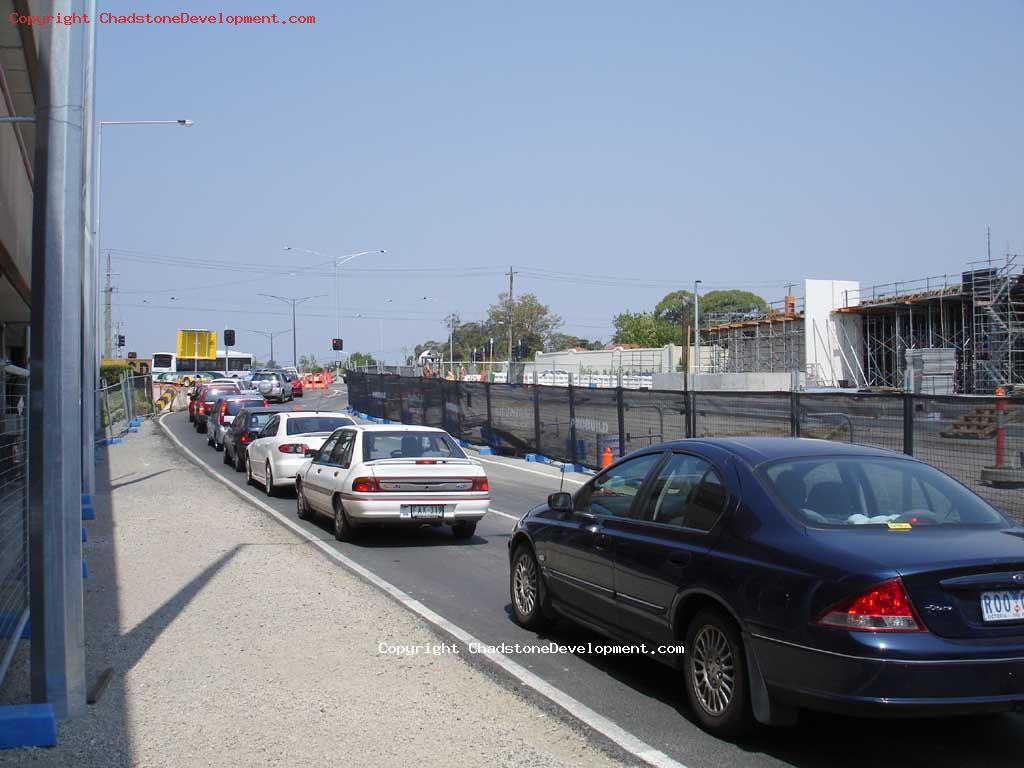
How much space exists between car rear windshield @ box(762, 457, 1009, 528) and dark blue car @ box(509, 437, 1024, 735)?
0.04 feet

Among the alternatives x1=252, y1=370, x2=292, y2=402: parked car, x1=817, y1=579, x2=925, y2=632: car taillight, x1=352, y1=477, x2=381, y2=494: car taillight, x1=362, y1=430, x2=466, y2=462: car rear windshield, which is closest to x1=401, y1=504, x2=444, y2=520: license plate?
x1=352, y1=477, x2=381, y2=494: car taillight

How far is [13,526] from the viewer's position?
21.7 ft

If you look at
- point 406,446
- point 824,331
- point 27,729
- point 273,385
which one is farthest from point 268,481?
point 824,331

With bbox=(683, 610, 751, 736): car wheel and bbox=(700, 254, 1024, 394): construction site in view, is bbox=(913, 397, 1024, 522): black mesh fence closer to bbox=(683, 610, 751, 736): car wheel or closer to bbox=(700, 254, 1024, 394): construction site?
bbox=(683, 610, 751, 736): car wheel

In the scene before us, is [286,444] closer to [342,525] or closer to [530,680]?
[342,525]

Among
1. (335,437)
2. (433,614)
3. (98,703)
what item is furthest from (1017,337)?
(98,703)

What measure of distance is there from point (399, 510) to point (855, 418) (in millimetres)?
6768

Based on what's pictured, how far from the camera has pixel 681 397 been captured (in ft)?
60.0

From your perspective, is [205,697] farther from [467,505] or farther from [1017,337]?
[1017,337]

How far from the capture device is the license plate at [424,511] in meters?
11.9

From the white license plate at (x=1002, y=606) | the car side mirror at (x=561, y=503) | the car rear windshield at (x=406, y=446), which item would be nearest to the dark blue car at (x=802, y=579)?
the white license plate at (x=1002, y=606)

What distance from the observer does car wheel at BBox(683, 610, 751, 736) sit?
5156 millimetres

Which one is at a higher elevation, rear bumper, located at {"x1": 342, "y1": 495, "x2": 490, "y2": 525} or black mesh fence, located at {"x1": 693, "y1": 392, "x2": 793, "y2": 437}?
black mesh fence, located at {"x1": 693, "y1": 392, "x2": 793, "y2": 437}

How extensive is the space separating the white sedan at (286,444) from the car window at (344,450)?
3.20m
